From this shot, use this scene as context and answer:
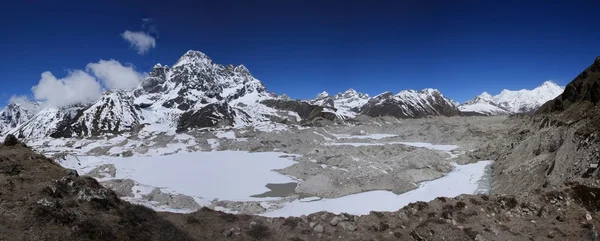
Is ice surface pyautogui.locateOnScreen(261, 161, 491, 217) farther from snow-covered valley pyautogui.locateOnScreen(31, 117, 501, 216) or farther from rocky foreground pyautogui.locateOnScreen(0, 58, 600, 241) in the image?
rocky foreground pyautogui.locateOnScreen(0, 58, 600, 241)

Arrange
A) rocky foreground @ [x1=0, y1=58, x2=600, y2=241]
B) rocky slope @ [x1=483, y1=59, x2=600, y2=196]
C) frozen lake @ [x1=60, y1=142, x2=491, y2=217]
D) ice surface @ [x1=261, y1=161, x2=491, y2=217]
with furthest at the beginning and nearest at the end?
frozen lake @ [x1=60, y1=142, x2=491, y2=217] → ice surface @ [x1=261, y1=161, x2=491, y2=217] → rocky slope @ [x1=483, y1=59, x2=600, y2=196] → rocky foreground @ [x1=0, y1=58, x2=600, y2=241]

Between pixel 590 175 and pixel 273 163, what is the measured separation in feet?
162

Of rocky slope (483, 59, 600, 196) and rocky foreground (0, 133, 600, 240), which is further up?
rocky slope (483, 59, 600, 196)

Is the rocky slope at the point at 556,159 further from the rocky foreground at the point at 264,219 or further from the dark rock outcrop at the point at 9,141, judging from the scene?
the dark rock outcrop at the point at 9,141

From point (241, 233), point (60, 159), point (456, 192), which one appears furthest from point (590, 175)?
point (60, 159)

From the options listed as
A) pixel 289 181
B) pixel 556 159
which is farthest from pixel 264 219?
pixel 289 181

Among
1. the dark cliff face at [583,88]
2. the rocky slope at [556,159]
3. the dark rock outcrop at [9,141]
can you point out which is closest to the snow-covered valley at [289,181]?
the rocky slope at [556,159]

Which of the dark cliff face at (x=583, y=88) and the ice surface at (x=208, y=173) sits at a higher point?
the dark cliff face at (x=583, y=88)

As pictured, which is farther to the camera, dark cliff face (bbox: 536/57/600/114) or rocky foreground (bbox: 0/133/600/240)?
dark cliff face (bbox: 536/57/600/114)

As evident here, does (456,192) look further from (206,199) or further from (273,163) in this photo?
(273,163)

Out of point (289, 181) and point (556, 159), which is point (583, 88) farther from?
point (289, 181)

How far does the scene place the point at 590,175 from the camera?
20141 mm

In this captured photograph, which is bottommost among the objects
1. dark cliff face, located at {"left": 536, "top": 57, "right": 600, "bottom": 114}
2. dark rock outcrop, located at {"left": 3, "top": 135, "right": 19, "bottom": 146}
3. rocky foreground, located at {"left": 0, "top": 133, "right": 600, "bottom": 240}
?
rocky foreground, located at {"left": 0, "top": 133, "right": 600, "bottom": 240}

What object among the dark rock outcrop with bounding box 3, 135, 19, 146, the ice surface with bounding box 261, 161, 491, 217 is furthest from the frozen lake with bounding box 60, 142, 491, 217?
the dark rock outcrop with bounding box 3, 135, 19, 146
